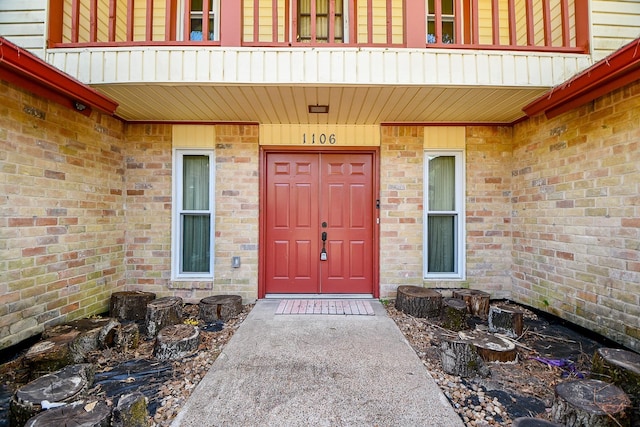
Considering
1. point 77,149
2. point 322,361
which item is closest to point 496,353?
point 322,361

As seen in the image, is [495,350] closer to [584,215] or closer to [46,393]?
[584,215]

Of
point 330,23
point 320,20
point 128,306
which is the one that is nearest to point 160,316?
point 128,306

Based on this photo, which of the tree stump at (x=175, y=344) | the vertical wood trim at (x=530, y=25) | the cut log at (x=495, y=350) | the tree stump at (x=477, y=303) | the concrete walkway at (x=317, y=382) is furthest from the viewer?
the tree stump at (x=477, y=303)

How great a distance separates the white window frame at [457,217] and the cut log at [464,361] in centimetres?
200

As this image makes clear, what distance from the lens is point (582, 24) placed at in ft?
11.7

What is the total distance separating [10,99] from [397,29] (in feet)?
15.7

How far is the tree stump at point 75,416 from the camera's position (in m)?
1.76

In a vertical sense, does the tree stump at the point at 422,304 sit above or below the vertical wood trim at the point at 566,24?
below

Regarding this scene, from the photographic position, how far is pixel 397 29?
16.1 ft

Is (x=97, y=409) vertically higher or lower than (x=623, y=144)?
lower

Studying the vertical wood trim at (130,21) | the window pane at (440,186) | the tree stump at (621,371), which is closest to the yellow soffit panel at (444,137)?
the window pane at (440,186)

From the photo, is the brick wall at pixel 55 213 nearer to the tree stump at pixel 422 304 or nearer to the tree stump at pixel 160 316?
the tree stump at pixel 160 316

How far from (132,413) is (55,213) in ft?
8.57

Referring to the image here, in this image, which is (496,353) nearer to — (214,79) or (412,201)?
(412,201)
